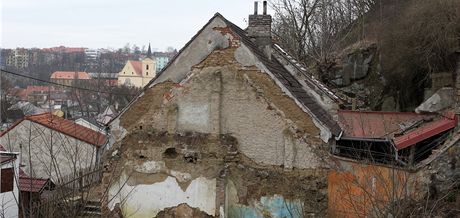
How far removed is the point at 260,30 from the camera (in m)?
13.6

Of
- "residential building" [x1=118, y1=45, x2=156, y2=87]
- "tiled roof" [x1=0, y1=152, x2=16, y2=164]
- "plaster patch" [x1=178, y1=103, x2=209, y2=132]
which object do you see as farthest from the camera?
"residential building" [x1=118, y1=45, x2=156, y2=87]

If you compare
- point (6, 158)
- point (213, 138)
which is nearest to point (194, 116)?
point (213, 138)

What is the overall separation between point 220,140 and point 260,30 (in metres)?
3.76

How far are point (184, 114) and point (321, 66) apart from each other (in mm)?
13276

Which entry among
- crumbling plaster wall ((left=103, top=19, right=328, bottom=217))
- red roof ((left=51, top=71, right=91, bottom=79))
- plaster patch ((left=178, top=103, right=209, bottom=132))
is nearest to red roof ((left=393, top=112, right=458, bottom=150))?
crumbling plaster wall ((left=103, top=19, right=328, bottom=217))

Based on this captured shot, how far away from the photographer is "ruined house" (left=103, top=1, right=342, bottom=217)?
36.4 ft

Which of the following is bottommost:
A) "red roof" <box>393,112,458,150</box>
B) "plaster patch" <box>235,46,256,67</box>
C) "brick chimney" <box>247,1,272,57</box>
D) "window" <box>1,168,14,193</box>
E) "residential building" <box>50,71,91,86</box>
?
"window" <box>1,168,14,193</box>

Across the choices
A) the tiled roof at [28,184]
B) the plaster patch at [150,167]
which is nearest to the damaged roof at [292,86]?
the plaster patch at [150,167]

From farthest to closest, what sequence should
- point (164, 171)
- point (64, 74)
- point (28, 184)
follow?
1. point (64, 74)
2. point (28, 184)
3. point (164, 171)

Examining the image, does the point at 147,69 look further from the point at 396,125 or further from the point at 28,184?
the point at 396,125

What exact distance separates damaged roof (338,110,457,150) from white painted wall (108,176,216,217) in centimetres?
385

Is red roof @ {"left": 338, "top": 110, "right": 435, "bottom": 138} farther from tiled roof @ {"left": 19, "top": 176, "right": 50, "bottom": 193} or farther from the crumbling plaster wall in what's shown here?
tiled roof @ {"left": 19, "top": 176, "right": 50, "bottom": 193}

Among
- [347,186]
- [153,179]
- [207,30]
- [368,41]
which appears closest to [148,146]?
[153,179]

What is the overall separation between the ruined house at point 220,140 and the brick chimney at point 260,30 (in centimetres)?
149
